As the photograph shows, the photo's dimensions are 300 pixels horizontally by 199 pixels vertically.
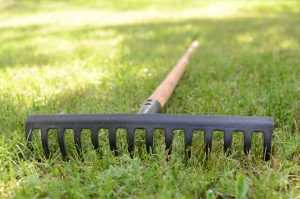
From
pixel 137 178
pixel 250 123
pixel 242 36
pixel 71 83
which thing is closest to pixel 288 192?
pixel 250 123

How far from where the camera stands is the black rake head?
6.00ft

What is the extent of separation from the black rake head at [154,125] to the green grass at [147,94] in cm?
8

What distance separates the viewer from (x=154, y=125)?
1884 millimetres

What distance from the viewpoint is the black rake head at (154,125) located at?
6.00 ft

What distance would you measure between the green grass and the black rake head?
78mm

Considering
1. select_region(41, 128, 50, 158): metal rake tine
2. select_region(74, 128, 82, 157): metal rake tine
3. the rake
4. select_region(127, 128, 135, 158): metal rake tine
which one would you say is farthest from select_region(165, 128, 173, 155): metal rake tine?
select_region(41, 128, 50, 158): metal rake tine

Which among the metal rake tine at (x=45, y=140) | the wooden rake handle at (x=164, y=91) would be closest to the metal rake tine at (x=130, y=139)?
the wooden rake handle at (x=164, y=91)

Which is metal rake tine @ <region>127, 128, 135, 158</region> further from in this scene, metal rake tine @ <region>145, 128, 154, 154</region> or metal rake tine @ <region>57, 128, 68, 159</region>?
metal rake tine @ <region>57, 128, 68, 159</region>

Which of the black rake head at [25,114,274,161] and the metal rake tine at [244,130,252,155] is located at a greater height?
the black rake head at [25,114,274,161]

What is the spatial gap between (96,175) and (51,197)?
0.73 feet

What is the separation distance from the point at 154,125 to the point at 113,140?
0.23 meters

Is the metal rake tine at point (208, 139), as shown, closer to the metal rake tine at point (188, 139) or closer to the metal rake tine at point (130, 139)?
the metal rake tine at point (188, 139)

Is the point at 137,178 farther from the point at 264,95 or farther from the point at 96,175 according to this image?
the point at 264,95

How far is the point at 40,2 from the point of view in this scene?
13.4m
